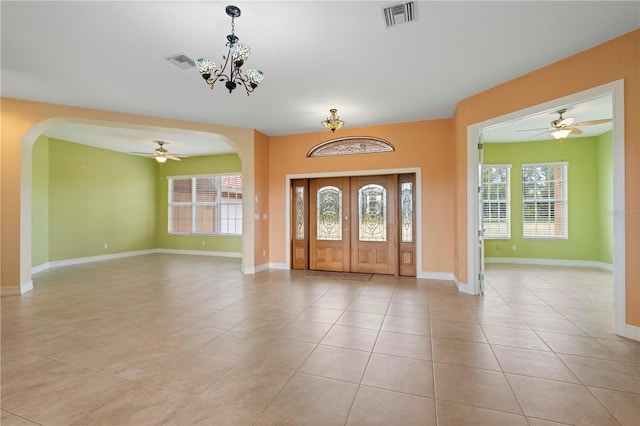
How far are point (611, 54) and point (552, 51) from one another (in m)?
0.52

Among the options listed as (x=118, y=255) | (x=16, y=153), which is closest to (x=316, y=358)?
(x=16, y=153)

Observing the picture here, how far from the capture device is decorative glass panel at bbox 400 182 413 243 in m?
5.87

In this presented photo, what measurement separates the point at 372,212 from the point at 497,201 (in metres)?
3.68

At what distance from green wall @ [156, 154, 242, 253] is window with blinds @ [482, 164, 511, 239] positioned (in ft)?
22.5

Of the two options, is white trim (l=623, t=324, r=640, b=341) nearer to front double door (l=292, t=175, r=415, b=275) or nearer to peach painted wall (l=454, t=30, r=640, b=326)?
peach painted wall (l=454, t=30, r=640, b=326)

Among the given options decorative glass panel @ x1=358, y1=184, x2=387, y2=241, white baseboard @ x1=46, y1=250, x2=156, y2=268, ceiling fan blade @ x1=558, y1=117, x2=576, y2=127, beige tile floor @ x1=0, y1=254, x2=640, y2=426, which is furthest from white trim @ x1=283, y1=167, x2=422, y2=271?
white baseboard @ x1=46, y1=250, x2=156, y2=268

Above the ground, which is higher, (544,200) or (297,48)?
(297,48)

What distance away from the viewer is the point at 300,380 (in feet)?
7.25

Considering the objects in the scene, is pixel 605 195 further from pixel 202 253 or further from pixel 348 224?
pixel 202 253

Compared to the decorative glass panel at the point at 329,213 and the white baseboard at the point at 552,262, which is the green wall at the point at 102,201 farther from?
the white baseboard at the point at 552,262

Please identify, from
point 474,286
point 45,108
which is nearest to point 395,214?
point 474,286

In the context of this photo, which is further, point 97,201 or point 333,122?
point 97,201

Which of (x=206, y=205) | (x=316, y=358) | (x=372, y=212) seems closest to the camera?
(x=316, y=358)

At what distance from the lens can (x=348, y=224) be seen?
20.6ft
